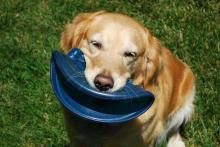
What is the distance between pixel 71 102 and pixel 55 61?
285mm

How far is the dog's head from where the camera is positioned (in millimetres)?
4016

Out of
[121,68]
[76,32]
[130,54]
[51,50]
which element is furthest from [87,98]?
[51,50]

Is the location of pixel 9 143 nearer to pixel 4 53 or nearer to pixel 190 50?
pixel 4 53

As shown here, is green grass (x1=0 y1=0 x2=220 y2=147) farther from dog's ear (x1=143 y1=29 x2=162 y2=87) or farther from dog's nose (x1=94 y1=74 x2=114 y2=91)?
dog's nose (x1=94 y1=74 x2=114 y2=91)

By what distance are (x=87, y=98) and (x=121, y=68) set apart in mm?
329

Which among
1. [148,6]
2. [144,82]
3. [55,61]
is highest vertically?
[55,61]

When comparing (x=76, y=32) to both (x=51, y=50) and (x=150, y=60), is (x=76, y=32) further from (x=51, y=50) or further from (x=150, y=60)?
(x=51, y=50)

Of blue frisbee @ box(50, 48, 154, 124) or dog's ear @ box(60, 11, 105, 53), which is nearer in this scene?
blue frisbee @ box(50, 48, 154, 124)

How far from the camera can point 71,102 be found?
4.01 meters

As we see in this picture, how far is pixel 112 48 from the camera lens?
415 centimetres

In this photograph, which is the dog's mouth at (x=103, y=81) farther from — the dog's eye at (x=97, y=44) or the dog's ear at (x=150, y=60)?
the dog's ear at (x=150, y=60)

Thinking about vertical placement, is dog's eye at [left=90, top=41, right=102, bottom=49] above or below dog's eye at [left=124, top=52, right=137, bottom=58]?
above

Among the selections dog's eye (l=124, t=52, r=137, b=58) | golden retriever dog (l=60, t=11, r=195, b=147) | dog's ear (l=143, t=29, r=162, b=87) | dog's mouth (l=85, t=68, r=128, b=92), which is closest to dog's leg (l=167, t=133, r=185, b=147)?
golden retriever dog (l=60, t=11, r=195, b=147)

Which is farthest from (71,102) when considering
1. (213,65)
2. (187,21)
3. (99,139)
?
(187,21)
